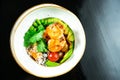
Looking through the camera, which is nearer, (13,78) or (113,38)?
(13,78)

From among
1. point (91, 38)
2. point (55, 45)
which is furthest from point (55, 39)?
point (91, 38)

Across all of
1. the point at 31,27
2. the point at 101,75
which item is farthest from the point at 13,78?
the point at 101,75

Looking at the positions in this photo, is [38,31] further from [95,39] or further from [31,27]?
[95,39]

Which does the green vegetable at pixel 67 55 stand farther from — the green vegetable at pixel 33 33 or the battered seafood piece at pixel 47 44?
the green vegetable at pixel 33 33

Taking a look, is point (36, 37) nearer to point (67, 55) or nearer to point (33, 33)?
point (33, 33)

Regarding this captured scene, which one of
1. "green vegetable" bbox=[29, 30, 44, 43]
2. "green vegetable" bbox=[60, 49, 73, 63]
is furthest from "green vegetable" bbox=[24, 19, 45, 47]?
"green vegetable" bbox=[60, 49, 73, 63]

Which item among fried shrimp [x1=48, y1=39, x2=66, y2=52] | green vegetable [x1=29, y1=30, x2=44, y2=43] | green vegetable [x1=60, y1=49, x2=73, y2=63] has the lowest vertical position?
green vegetable [x1=60, y1=49, x2=73, y2=63]

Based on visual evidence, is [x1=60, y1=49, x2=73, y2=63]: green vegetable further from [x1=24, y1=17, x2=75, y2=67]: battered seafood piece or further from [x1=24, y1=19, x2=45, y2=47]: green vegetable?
[x1=24, y1=19, x2=45, y2=47]: green vegetable

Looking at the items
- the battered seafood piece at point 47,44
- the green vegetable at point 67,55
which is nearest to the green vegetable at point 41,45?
the battered seafood piece at point 47,44
